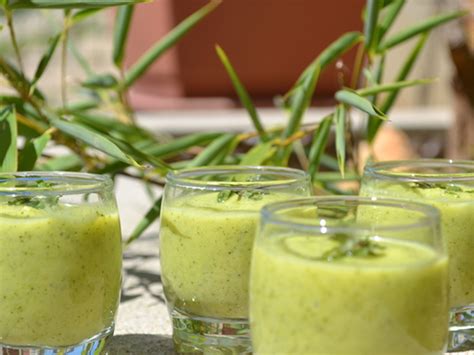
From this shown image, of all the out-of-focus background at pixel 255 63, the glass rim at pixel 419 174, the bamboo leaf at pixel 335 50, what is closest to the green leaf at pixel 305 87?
the bamboo leaf at pixel 335 50

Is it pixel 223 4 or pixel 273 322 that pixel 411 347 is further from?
pixel 223 4

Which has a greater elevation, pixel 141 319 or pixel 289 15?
pixel 289 15

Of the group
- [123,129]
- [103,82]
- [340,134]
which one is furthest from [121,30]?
[340,134]

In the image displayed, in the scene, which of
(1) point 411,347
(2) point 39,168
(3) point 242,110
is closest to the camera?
(1) point 411,347

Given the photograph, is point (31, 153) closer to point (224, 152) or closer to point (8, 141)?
point (8, 141)

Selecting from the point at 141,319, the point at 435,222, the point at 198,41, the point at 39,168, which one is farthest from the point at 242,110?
the point at 435,222

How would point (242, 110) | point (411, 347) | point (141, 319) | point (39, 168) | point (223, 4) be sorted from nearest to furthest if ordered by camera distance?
point (411, 347)
point (141, 319)
point (39, 168)
point (223, 4)
point (242, 110)

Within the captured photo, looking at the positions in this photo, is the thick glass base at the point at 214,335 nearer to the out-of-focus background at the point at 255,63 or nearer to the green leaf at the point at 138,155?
the green leaf at the point at 138,155
